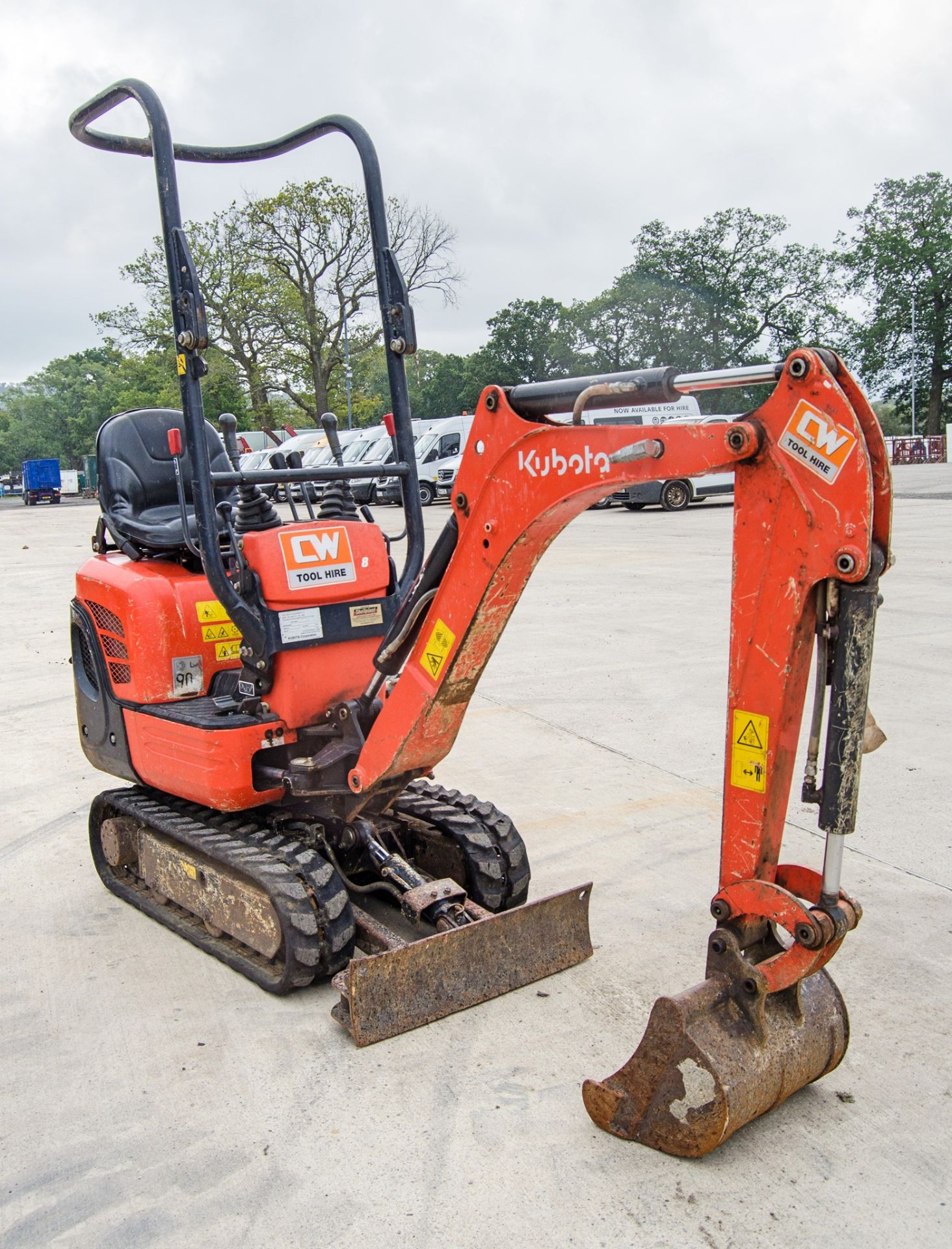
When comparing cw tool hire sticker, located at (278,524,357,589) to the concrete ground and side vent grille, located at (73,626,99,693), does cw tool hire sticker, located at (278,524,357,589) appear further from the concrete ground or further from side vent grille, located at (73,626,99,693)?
the concrete ground

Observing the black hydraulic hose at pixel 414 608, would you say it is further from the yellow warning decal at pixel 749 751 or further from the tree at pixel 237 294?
the tree at pixel 237 294

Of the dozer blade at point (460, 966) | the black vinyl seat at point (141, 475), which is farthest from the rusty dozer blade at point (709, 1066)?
the black vinyl seat at point (141, 475)

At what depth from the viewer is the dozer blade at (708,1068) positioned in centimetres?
282

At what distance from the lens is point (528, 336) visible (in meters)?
63.6

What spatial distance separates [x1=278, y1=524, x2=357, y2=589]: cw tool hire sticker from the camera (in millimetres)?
3924

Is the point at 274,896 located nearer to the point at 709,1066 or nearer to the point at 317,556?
the point at 317,556

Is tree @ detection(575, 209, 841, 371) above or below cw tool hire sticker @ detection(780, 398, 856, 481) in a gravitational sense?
above

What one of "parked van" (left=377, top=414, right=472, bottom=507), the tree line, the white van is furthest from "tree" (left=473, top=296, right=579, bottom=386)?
the white van

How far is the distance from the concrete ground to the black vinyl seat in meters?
1.61

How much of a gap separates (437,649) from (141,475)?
2003 millimetres

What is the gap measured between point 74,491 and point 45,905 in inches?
2333

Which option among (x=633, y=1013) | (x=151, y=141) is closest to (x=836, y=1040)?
(x=633, y=1013)

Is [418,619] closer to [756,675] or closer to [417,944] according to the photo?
[417,944]

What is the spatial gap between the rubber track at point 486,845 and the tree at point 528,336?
59.9 metres
